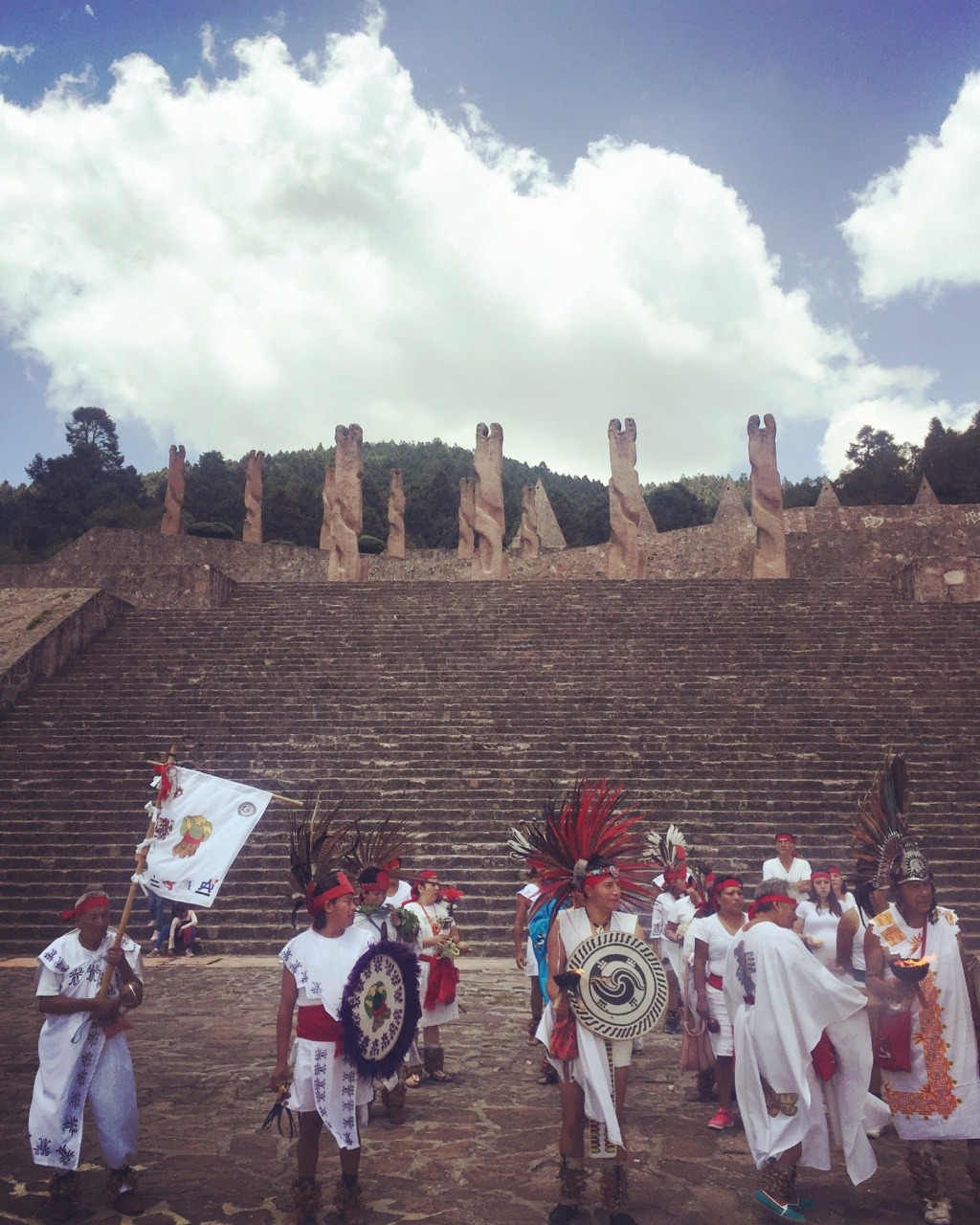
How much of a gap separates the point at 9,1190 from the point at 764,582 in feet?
46.9

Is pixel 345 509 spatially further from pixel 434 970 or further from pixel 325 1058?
pixel 325 1058

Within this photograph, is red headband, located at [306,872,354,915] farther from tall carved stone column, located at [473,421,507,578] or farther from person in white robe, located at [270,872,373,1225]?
tall carved stone column, located at [473,421,507,578]

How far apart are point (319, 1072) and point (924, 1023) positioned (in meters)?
2.25

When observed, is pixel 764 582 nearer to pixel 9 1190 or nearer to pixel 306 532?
pixel 9 1190

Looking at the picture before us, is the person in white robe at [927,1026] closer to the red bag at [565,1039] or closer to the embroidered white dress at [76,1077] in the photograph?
the red bag at [565,1039]

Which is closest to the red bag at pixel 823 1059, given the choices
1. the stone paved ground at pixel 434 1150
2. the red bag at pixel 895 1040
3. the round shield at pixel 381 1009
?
the red bag at pixel 895 1040

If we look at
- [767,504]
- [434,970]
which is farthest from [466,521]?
[434,970]

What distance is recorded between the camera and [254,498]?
2856 centimetres

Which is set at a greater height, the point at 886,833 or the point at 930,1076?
the point at 886,833

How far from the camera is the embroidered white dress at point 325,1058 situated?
11.4 feet

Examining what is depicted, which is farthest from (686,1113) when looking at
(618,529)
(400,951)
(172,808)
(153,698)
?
(618,529)

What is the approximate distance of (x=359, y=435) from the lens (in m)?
22.9

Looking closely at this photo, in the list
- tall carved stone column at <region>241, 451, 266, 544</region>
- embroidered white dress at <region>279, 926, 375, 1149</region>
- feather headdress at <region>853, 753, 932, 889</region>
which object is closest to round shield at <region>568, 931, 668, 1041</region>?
embroidered white dress at <region>279, 926, 375, 1149</region>

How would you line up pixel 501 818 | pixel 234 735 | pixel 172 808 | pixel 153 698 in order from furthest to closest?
pixel 153 698
pixel 234 735
pixel 501 818
pixel 172 808
